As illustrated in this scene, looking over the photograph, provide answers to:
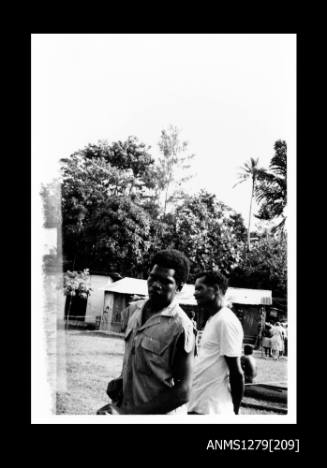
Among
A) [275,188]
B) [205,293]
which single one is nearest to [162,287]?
[205,293]

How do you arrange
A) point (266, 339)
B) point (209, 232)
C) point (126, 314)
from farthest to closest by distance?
point (209, 232) → point (266, 339) → point (126, 314)

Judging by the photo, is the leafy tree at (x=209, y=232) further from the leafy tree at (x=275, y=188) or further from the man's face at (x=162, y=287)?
the man's face at (x=162, y=287)

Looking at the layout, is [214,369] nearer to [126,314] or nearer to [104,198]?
[126,314]

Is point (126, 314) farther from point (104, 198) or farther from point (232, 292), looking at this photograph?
point (104, 198)

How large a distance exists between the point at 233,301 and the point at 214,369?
5.21 ft

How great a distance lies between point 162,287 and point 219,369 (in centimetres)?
66

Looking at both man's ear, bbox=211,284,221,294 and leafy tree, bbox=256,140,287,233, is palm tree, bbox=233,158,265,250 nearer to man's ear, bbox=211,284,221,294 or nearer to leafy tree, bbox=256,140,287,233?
leafy tree, bbox=256,140,287,233

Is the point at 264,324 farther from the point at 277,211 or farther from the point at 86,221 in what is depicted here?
the point at 86,221

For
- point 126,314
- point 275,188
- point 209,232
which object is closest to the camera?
point 126,314

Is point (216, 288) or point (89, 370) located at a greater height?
point (216, 288)

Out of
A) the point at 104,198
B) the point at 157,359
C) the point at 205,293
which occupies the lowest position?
the point at 157,359

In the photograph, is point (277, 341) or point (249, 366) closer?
point (249, 366)

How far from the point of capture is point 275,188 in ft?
15.0

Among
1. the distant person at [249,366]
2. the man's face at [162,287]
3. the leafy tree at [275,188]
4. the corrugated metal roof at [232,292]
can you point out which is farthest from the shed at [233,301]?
the man's face at [162,287]
